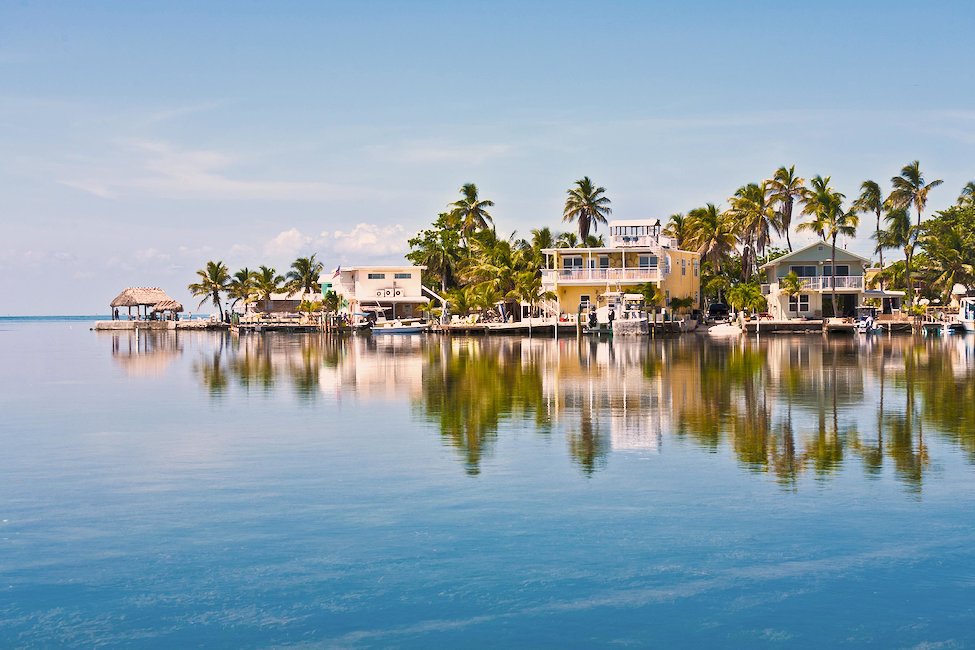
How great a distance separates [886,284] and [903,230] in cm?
661

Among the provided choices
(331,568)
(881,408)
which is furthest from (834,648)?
(881,408)

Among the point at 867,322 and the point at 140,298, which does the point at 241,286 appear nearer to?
the point at 140,298

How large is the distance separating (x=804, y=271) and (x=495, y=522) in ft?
265

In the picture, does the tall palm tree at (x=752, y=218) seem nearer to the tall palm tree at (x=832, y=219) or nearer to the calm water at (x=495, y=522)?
the tall palm tree at (x=832, y=219)

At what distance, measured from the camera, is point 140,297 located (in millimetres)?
134750

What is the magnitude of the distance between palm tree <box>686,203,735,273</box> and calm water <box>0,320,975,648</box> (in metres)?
67.2

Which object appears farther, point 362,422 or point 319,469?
point 362,422

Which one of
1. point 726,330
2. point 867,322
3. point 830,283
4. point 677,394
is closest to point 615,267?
point 726,330

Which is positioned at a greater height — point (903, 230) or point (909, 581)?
point (903, 230)

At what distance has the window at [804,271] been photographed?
8962cm

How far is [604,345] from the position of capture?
7119 cm

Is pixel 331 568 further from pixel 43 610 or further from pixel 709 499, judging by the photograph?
pixel 709 499

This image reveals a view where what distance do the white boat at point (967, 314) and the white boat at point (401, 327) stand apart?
48.8 meters

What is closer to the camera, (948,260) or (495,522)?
(495,522)
